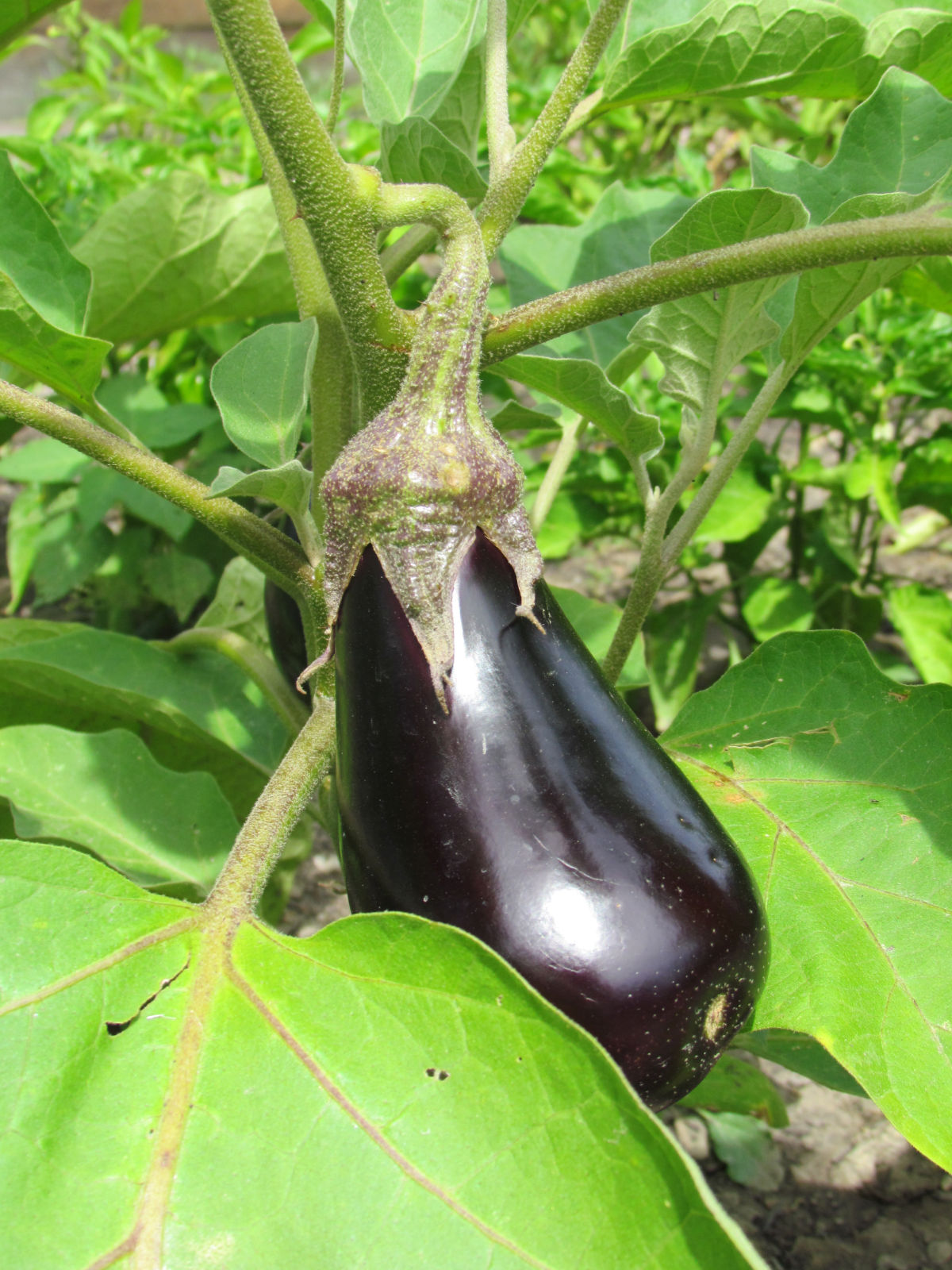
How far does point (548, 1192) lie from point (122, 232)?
1.11 metres

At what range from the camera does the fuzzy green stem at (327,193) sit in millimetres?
445

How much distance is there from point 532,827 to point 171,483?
0.95 feet

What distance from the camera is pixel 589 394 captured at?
62 centimetres

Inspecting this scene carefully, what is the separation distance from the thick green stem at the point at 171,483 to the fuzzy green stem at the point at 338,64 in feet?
0.78

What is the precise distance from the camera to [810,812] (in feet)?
2.06

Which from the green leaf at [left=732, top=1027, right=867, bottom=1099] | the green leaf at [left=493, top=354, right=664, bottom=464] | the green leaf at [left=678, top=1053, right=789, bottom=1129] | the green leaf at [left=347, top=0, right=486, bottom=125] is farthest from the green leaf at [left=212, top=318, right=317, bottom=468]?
the green leaf at [left=678, top=1053, right=789, bottom=1129]

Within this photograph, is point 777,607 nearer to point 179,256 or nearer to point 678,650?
point 678,650

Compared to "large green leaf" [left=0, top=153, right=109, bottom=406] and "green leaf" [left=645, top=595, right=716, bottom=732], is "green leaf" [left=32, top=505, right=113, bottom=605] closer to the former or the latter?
"green leaf" [left=645, top=595, right=716, bottom=732]

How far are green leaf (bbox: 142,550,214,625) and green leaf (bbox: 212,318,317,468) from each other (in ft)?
3.74

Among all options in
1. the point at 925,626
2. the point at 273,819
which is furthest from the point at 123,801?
the point at 925,626

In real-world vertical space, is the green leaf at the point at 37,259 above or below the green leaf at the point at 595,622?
above

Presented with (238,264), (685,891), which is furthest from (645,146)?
(685,891)

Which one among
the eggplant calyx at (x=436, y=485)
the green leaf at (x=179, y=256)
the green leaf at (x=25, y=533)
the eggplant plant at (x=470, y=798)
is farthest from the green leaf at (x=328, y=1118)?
the green leaf at (x=25, y=533)

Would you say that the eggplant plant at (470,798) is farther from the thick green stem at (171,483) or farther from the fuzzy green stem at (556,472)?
the fuzzy green stem at (556,472)
